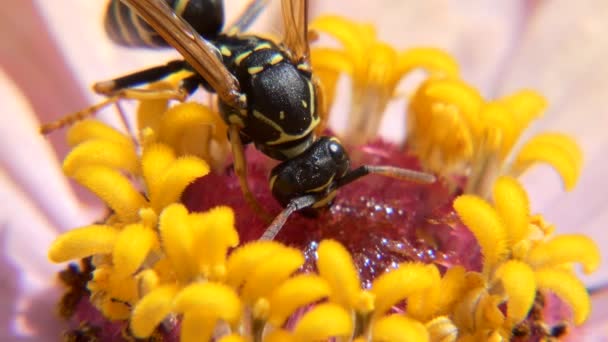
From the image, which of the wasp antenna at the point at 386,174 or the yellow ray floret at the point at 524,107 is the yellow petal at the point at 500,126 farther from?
the wasp antenna at the point at 386,174

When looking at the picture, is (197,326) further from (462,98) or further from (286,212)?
(462,98)

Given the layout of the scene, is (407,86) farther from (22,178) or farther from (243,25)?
(22,178)

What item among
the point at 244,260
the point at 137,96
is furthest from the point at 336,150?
the point at 137,96

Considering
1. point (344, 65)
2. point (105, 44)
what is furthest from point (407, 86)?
point (105, 44)

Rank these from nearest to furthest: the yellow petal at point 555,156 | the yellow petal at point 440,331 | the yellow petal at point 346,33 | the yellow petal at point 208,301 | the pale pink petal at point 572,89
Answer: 1. the yellow petal at point 208,301
2. the yellow petal at point 440,331
3. the yellow petal at point 555,156
4. the yellow petal at point 346,33
5. the pale pink petal at point 572,89

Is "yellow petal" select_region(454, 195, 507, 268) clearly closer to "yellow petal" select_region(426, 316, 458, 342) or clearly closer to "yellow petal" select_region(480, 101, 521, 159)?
"yellow petal" select_region(426, 316, 458, 342)

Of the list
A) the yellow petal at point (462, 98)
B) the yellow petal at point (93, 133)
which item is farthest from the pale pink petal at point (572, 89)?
the yellow petal at point (93, 133)

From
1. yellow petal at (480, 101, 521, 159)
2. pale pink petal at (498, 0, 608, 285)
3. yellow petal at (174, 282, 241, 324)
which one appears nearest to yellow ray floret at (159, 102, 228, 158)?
yellow petal at (174, 282, 241, 324)

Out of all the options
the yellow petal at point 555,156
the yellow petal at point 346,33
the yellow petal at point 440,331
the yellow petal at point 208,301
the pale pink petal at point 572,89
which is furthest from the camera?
the pale pink petal at point 572,89
